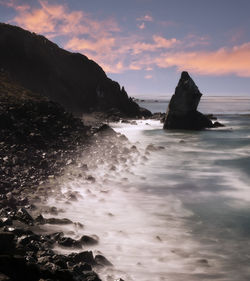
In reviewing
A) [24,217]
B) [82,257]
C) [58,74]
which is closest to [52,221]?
[24,217]

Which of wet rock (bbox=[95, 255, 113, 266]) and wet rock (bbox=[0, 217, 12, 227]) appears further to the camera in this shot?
wet rock (bbox=[0, 217, 12, 227])

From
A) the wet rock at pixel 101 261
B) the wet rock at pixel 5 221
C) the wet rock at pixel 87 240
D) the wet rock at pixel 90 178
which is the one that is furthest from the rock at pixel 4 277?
the wet rock at pixel 90 178

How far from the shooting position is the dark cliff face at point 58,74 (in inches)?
3583

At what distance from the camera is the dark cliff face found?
9100cm

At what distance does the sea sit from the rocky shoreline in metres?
1.13

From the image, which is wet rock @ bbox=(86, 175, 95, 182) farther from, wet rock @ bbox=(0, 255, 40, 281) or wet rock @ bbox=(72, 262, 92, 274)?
wet rock @ bbox=(0, 255, 40, 281)

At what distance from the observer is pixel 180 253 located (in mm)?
12117

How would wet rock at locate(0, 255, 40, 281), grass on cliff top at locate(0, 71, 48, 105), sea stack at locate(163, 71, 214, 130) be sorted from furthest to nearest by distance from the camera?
1. sea stack at locate(163, 71, 214, 130)
2. grass on cliff top at locate(0, 71, 48, 105)
3. wet rock at locate(0, 255, 40, 281)

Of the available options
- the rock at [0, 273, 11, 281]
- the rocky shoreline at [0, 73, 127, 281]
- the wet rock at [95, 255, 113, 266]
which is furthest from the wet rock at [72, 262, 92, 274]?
the rock at [0, 273, 11, 281]

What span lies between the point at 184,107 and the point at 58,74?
51.1 metres

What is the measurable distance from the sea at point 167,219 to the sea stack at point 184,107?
124 feet

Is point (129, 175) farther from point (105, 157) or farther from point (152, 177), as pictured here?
point (105, 157)

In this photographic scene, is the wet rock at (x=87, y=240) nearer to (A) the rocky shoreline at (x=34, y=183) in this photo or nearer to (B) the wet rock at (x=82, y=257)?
(A) the rocky shoreline at (x=34, y=183)

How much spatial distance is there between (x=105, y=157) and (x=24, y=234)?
56.5 ft
